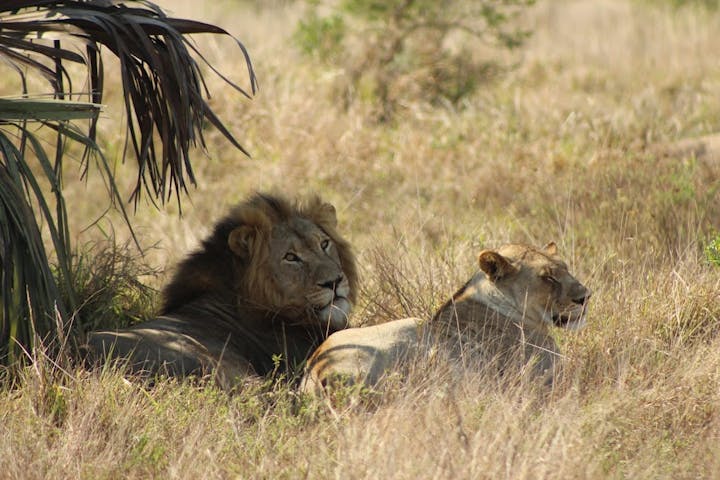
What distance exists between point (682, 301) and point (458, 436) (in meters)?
2.46

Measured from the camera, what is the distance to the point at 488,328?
582 centimetres

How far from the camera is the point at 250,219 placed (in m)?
6.18

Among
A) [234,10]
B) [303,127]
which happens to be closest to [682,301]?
[303,127]

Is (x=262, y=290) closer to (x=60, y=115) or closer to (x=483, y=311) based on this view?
(x=483, y=311)

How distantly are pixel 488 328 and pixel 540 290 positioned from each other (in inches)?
14.3

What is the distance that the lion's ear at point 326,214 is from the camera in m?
6.46

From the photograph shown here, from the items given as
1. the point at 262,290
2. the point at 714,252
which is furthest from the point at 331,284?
the point at 714,252

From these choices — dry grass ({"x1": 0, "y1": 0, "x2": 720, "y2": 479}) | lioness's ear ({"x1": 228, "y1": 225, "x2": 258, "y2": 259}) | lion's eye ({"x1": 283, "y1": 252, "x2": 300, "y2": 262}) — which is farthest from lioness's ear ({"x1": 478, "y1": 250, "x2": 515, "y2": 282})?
lioness's ear ({"x1": 228, "y1": 225, "x2": 258, "y2": 259})

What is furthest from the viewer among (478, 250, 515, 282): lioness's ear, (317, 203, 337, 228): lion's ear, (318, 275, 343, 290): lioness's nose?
(317, 203, 337, 228): lion's ear

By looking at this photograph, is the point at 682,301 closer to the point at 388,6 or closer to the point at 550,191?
the point at 550,191

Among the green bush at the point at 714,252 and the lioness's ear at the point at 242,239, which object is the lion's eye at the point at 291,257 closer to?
the lioness's ear at the point at 242,239

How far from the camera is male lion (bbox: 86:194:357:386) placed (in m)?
6.12

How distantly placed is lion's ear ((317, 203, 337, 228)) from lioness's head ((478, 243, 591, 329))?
105cm

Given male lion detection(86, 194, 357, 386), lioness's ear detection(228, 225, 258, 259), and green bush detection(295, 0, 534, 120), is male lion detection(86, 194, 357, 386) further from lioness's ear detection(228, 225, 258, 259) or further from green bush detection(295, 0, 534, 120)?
green bush detection(295, 0, 534, 120)
